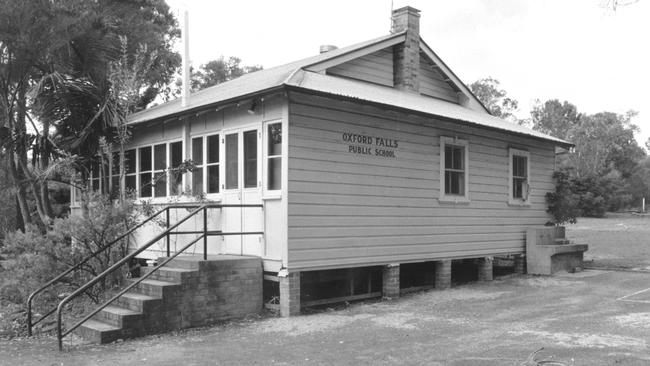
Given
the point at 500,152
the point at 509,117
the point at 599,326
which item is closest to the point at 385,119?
the point at 500,152

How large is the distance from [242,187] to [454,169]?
16.5 ft

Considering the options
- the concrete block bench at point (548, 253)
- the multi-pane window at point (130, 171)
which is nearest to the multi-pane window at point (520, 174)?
the concrete block bench at point (548, 253)

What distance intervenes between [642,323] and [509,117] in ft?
162

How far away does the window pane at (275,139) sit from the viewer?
9.85 metres

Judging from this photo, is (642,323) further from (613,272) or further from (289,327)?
(613,272)

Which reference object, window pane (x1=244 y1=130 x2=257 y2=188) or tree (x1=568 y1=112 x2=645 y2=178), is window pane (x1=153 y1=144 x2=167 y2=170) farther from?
tree (x1=568 y1=112 x2=645 y2=178)

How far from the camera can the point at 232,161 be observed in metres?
10.8

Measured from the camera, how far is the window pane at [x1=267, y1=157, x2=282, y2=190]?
9789 mm

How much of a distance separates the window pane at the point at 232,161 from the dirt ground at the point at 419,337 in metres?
2.58

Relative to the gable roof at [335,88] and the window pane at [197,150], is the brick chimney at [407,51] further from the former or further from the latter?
the window pane at [197,150]

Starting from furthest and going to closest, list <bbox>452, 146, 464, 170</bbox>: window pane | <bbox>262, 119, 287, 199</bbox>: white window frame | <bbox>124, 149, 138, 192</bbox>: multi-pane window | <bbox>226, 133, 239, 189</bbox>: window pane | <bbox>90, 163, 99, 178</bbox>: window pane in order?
<bbox>90, 163, 99, 178</bbox>: window pane, <bbox>124, 149, 138, 192</bbox>: multi-pane window, <bbox>452, 146, 464, 170</bbox>: window pane, <bbox>226, 133, 239, 189</bbox>: window pane, <bbox>262, 119, 287, 199</bbox>: white window frame

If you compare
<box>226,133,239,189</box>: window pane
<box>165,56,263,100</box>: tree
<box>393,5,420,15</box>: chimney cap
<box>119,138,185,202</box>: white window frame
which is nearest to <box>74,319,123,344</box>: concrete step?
<box>226,133,239,189</box>: window pane

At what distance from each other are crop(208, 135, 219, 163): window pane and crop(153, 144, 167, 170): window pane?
5.73 ft

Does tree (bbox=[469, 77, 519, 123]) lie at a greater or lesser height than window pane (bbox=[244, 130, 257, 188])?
greater
